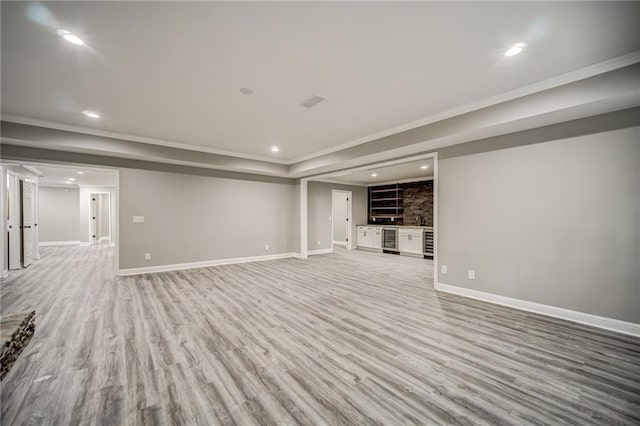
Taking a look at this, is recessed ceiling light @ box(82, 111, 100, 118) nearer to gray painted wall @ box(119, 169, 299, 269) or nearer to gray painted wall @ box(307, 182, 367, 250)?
gray painted wall @ box(119, 169, 299, 269)

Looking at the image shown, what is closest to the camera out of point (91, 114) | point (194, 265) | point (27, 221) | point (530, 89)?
point (530, 89)

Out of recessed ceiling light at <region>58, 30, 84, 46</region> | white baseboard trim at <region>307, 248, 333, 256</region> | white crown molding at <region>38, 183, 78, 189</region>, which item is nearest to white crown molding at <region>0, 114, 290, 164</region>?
recessed ceiling light at <region>58, 30, 84, 46</region>

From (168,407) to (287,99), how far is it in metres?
3.26

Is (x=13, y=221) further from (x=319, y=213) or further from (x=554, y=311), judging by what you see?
(x=554, y=311)

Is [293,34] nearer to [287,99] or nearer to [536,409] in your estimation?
[287,99]

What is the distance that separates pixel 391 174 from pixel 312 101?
5.35m

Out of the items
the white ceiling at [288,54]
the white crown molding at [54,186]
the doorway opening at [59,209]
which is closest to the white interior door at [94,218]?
the doorway opening at [59,209]

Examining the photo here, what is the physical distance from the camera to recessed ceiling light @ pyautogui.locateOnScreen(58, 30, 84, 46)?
210 cm

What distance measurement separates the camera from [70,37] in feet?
7.06

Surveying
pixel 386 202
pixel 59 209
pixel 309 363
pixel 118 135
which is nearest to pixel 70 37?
pixel 118 135

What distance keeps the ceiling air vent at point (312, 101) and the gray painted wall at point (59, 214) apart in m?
12.7

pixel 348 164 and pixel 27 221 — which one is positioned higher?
pixel 348 164

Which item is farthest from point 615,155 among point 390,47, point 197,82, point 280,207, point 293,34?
point 280,207

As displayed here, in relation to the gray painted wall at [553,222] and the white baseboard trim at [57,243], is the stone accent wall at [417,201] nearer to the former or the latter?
the gray painted wall at [553,222]
